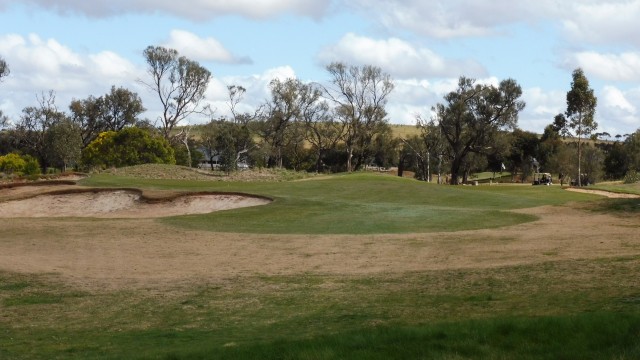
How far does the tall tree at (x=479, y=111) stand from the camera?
311ft

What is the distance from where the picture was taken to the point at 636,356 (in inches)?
340

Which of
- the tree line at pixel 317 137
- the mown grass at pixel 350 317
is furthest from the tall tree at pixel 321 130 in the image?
the mown grass at pixel 350 317

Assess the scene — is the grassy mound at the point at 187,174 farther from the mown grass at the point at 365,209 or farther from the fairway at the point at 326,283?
the fairway at the point at 326,283

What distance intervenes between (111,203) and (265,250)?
71.4 ft

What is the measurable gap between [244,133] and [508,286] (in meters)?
85.3

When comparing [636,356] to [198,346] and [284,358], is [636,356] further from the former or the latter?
[198,346]

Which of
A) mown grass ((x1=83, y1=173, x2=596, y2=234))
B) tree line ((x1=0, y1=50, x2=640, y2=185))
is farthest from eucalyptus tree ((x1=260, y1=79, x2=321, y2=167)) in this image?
mown grass ((x1=83, y1=173, x2=596, y2=234))

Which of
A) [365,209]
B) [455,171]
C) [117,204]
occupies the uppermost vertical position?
[455,171]

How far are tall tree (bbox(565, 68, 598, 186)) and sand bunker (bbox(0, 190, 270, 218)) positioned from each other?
46382 millimetres

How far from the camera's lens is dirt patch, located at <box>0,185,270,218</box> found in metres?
44.0

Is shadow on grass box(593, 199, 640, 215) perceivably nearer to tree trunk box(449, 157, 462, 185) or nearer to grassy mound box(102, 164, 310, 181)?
grassy mound box(102, 164, 310, 181)

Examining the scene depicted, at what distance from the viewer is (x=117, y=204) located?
150ft

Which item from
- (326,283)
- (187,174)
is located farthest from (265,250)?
(187,174)

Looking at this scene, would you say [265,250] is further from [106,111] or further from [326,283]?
[106,111]
